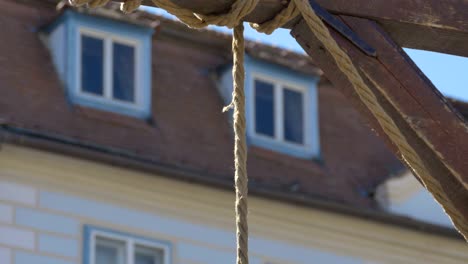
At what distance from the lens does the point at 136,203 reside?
19.4 m

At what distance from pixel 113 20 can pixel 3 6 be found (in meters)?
1.02

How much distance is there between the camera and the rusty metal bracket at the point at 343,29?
7.16 m

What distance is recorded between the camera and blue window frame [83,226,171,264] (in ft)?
62.3

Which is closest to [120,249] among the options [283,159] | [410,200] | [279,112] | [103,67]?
[103,67]

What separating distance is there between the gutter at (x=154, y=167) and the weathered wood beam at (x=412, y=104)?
11.4 m

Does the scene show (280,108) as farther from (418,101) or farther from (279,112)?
(418,101)

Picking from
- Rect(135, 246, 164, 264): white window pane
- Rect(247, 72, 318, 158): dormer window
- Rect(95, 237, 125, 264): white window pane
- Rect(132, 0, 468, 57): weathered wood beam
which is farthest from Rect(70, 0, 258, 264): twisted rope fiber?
Rect(247, 72, 318, 158): dormer window

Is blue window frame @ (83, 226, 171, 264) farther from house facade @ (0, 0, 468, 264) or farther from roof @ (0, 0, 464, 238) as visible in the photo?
roof @ (0, 0, 464, 238)

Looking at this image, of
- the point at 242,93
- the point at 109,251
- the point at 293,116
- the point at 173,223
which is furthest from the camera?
the point at 293,116

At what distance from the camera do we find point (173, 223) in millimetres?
19719

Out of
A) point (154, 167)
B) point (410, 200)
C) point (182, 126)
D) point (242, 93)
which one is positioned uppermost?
point (182, 126)

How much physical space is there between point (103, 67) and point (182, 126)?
98cm

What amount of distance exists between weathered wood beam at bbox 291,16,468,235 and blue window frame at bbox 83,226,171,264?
1176cm

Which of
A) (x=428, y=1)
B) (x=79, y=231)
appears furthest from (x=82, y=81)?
(x=428, y=1)
